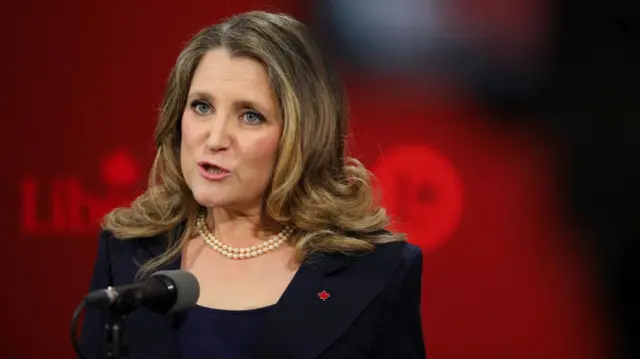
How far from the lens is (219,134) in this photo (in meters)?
1.69

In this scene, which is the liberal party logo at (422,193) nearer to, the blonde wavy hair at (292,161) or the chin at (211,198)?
the blonde wavy hair at (292,161)

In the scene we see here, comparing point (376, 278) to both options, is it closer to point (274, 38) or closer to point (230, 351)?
point (230, 351)

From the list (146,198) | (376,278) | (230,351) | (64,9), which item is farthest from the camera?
(64,9)

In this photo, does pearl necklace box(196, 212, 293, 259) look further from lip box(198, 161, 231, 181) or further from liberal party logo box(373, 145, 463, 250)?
liberal party logo box(373, 145, 463, 250)

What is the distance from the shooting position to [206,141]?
5.63ft

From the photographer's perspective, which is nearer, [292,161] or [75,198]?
[292,161]

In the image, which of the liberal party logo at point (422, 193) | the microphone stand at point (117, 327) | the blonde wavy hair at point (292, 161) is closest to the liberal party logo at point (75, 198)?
the liberal party logo at point (422, 193)

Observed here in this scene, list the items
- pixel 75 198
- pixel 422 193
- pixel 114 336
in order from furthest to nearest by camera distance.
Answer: pixel 75 198, pixel 422 193, pixel 114 336

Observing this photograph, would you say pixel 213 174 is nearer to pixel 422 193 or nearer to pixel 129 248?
pixel 129 248

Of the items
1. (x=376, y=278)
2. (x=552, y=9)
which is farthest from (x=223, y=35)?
(x=552, y=9)

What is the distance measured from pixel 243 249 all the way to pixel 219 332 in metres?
0.22

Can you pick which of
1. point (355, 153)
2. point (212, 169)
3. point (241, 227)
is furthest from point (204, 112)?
point (355, 153)

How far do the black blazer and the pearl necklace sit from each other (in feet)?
0.30

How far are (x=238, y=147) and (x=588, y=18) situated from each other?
161cm
